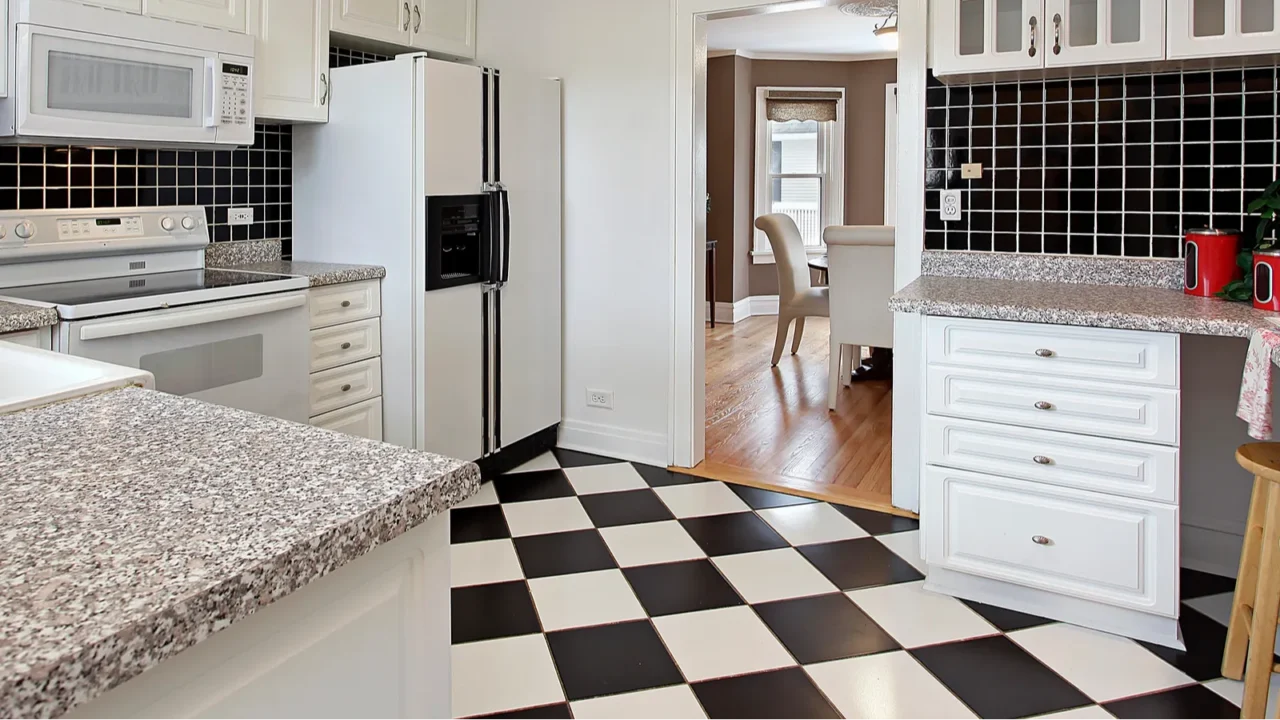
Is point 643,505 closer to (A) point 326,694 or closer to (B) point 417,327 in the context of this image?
(B) point 417,327

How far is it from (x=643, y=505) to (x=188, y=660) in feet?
8.69

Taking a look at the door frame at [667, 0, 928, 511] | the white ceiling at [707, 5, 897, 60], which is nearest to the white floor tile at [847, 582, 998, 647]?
the door frame at [667, 0, 928, 511]

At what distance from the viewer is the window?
815cm

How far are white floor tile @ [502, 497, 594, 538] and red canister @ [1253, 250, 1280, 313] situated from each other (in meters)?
1.99

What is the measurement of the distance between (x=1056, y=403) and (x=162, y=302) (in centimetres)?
233

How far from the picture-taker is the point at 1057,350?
2.28 m

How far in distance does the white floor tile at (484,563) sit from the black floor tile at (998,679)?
3.78 feet

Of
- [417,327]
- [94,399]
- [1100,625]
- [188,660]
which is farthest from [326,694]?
[417,327]

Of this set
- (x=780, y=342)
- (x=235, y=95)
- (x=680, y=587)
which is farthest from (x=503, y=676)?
(x=780, y=342)

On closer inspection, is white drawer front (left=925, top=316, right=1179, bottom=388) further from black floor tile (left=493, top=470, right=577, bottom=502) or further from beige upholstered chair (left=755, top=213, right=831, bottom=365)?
beige upholstered chair (left=755, top=213, right=831, bottom=365)

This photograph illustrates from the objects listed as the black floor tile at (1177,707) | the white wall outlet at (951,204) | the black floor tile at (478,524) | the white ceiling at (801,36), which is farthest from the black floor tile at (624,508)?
the white ceiling at (801,36)

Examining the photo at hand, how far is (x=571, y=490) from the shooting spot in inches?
136

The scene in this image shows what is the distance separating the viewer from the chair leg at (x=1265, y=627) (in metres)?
1.86

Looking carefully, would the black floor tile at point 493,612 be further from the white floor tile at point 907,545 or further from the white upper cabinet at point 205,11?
the white upper cabinet at point 205,11
